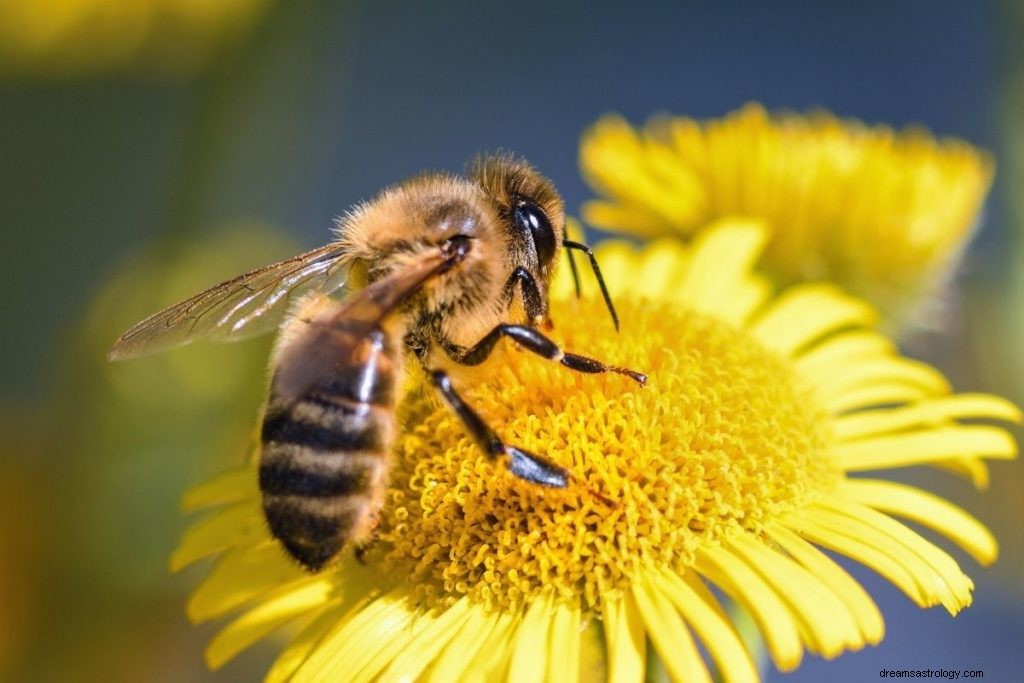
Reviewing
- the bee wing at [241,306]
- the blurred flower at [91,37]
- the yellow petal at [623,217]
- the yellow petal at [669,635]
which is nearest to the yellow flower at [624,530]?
the yellow petal at [669,635]

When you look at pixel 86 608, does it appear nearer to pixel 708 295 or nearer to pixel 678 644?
pixel 708 295

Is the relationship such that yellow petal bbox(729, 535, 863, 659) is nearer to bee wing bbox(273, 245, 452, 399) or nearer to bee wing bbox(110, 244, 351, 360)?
bee wing bbox(273, 245, 452, 399)

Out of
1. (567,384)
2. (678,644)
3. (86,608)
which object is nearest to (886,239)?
(567,384)

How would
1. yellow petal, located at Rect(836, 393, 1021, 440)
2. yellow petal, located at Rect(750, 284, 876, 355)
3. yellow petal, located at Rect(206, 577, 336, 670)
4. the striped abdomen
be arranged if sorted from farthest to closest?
yellow petal, located at Rect(750, 284, 876, 355) < yellow petal, located at Rect(836, 393, 1021, 440) < yellow petal, located at Rect(206, 577, 336, 670) < the striped abdomen

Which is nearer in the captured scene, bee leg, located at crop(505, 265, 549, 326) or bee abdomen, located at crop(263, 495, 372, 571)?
bee abdomen, located at crop(263, 495, 372, 571)

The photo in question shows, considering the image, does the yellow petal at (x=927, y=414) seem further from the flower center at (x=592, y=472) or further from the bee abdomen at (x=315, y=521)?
the bee abdomen at (x=315, y=521)

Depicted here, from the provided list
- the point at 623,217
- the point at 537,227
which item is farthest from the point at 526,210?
the point at 623,217

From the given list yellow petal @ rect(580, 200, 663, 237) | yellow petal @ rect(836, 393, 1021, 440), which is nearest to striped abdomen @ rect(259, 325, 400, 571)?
yellow petal @ rect(836, 393, 1021, 440)
